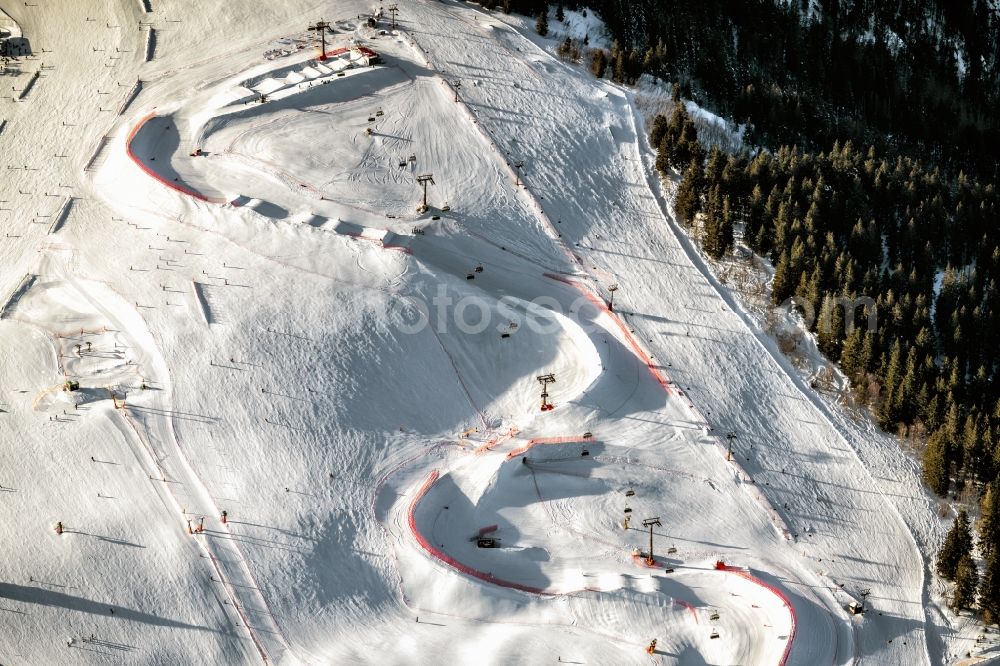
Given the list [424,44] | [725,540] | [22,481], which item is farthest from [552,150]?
[22,481]

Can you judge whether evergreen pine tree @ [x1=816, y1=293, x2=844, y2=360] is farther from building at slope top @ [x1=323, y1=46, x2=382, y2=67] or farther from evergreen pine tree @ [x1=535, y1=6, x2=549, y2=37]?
building at slope top @ [x1=323, y1=46, x2=382, y2=67]

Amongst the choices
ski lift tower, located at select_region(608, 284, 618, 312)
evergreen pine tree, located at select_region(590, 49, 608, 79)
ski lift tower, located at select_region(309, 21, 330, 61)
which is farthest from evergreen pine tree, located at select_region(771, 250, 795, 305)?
ski lift tower, located at select_region(309, 21, 330, 61)

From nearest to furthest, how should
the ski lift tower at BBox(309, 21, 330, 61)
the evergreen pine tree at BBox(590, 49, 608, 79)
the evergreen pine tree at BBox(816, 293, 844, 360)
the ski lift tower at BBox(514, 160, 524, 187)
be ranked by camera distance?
the evergreen pine tree at BBox(816, 293, 844, 360)
the ski lift tower at BBox(514, 160, 524, 187)
the ski lift tower at BBox(309, 21, 330, 61)
the evergreen pine tree at BBox(590, 49, 608, 79)

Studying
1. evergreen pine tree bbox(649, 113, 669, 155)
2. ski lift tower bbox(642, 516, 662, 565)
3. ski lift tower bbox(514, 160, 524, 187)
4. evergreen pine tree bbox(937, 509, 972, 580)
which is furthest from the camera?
evergreen pine tree bbox(649, 113, 669, 155)

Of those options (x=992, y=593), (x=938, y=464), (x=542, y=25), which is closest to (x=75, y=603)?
(x=992, y=593)

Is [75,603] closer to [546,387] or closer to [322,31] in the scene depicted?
[546,387]

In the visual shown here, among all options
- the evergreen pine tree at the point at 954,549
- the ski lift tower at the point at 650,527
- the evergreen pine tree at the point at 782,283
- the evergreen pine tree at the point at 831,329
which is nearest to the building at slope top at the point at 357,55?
the evergreen pine tree at the point at 782,283

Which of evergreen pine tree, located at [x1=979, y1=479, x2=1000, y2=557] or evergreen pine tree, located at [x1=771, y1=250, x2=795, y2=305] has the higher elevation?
evergreen pine tree, located at [x1=771, y1=250, x2=795, y2=305]
